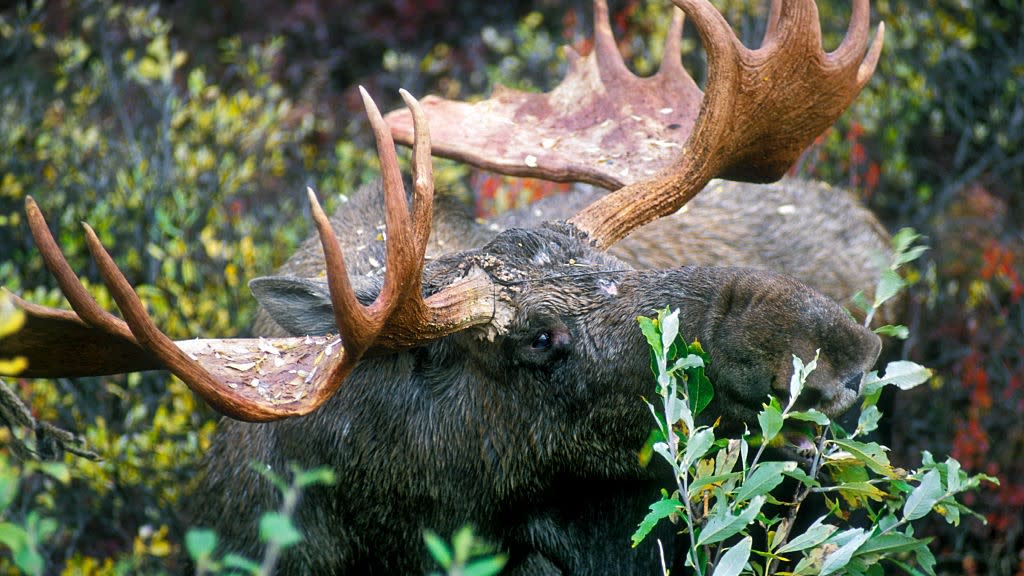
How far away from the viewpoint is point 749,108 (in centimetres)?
377

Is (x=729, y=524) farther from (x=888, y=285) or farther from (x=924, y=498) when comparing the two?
(x=888, y=285)

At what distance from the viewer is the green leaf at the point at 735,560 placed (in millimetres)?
2418

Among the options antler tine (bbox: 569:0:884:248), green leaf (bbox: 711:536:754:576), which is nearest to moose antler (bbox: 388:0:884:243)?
antler tine (bbox: 569:0:884:248)

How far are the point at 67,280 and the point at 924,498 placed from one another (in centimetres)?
193

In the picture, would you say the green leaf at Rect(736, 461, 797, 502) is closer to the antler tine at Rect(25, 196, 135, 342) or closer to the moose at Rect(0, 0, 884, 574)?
the moose at Rect(0, 0, 884, 574)

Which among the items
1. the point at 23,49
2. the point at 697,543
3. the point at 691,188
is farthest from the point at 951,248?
the point at 23,49

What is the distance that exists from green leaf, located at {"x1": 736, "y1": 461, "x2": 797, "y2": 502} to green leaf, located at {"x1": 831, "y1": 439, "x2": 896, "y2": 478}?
0.72ft

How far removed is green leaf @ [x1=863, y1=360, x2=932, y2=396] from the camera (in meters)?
2.83

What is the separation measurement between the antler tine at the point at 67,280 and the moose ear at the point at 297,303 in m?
0.51

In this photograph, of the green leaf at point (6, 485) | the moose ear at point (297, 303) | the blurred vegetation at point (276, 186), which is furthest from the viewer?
the blurred vegetation at point (276, 186)

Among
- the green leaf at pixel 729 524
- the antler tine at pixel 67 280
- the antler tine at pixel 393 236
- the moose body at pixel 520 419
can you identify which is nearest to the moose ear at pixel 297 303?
the moose body at pixel 520 419

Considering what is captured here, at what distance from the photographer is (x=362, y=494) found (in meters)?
3.26

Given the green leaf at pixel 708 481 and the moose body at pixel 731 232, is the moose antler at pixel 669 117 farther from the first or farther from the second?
the green leaf at pixel 708 481

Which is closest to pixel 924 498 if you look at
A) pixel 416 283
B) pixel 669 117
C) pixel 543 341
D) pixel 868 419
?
pixel 868 419
